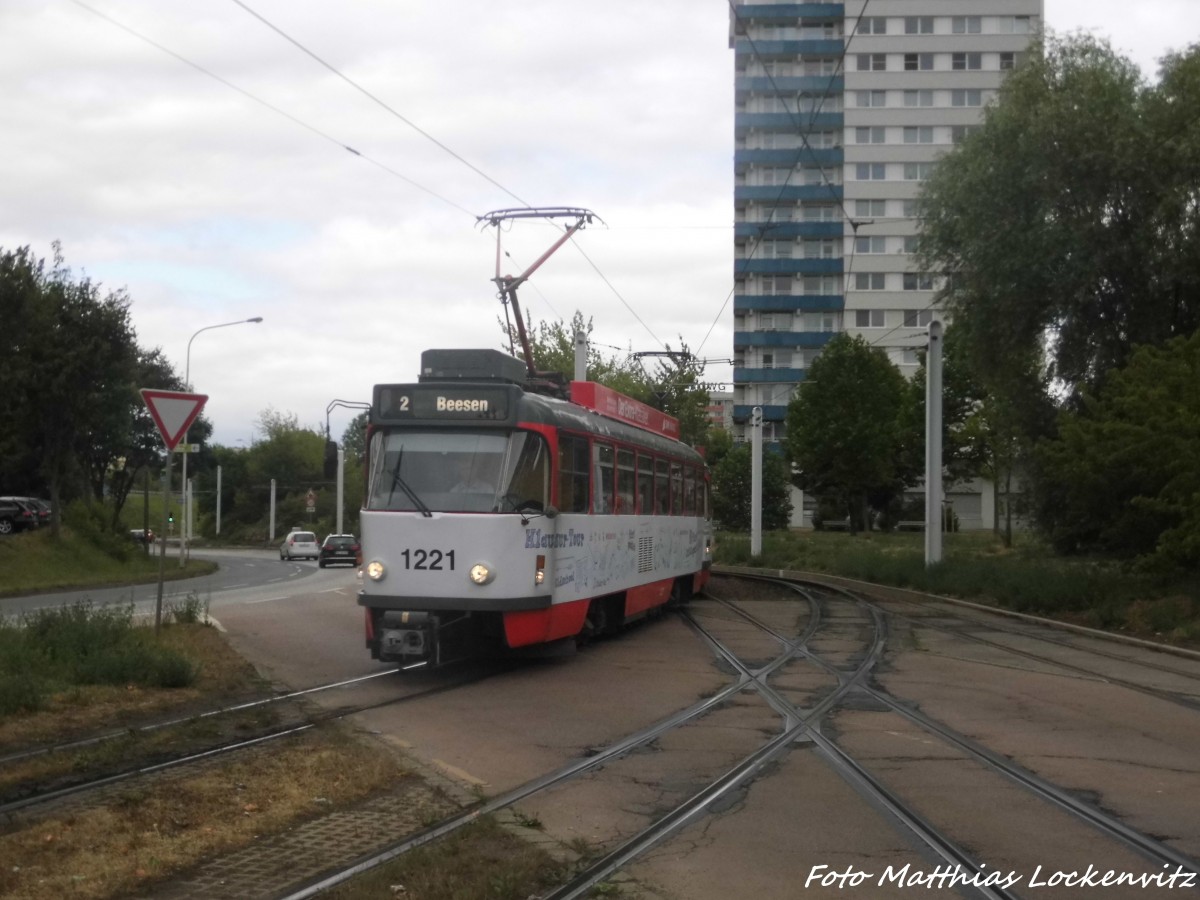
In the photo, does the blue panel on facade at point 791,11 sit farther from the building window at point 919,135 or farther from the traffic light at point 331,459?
the traffic light at point 331,459

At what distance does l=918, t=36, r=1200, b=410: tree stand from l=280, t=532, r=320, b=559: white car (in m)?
35.8

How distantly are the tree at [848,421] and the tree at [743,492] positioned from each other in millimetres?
2575

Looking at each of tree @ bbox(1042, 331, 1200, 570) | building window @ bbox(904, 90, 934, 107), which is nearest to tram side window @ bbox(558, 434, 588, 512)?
tree @ bbox(1042, 331, 1200, 570)

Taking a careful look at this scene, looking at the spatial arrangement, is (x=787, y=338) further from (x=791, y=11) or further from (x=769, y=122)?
(x=791, y=11)

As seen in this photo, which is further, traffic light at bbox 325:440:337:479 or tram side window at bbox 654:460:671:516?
tram side window at bbox 654:460:671:516

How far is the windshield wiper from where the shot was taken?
534 inches

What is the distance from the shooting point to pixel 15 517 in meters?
46.1

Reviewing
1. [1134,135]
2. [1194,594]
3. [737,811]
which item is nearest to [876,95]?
[1134,135]

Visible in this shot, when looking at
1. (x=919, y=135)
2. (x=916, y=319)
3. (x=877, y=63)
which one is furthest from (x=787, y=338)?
(x=877, y=63)

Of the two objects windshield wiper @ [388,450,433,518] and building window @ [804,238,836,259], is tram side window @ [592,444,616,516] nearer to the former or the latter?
windshield wiper @ [388,450,433,518]

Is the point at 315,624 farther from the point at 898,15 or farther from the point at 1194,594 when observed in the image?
the point at 898,15

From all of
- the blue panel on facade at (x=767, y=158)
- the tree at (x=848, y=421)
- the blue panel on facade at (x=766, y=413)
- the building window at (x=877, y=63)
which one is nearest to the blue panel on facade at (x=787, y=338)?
the blue panel on facade at (x=766, y=413)

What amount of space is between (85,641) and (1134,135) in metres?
25.6

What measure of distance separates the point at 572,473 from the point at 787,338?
75400 millimetres
